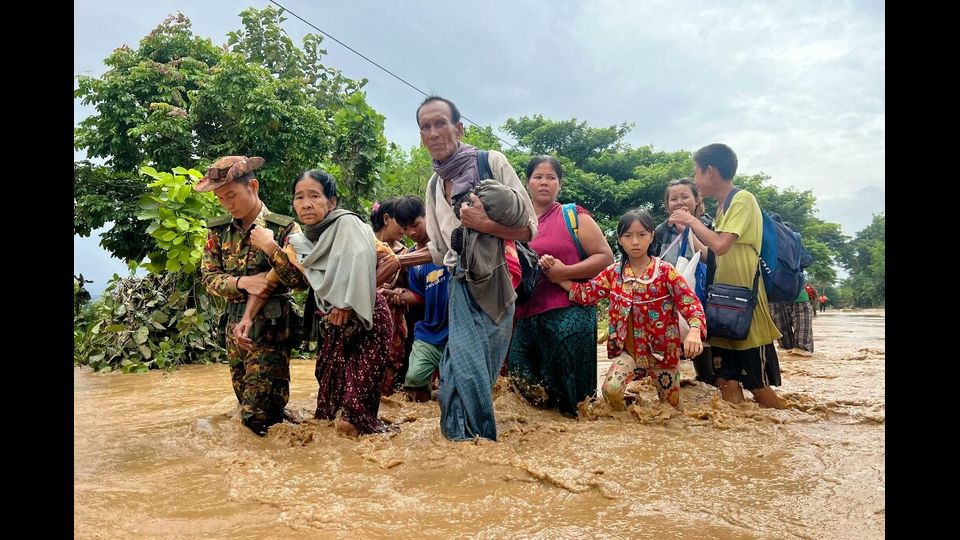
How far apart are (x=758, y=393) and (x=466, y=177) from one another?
8.15ft

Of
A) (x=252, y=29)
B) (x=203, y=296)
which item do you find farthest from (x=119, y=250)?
(x=203, y=296)

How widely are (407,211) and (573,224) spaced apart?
1262 mm

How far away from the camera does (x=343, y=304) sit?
10.8 feet

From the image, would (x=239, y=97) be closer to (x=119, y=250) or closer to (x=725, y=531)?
(x=119, y=250)

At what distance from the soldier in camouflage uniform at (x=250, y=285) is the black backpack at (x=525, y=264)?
1.16 metres

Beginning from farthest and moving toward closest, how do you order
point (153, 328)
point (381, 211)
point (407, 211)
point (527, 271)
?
point (153, 328)
point (381, 211)
point (407, 211)
point (527, 271)

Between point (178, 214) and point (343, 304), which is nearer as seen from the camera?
point (343, 304)

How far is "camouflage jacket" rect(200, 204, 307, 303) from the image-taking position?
139 inches

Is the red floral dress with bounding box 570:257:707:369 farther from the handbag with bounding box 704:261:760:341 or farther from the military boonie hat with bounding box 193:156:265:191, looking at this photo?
the military boonie hat with bounding box 193:156:265:191

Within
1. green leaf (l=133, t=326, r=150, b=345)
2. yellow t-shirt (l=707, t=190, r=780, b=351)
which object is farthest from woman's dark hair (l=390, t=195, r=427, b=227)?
green leaf (l=133, t=326, r=150, b=345)

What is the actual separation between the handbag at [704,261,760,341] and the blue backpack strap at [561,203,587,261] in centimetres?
93

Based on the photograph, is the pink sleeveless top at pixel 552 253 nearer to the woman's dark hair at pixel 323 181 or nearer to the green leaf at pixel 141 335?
the woman's dark hair at pixel 323 181

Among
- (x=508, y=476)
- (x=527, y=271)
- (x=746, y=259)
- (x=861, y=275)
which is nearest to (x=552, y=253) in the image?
(x=527, y=271)

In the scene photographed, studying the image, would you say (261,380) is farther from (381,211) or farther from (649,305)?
(649,305)
